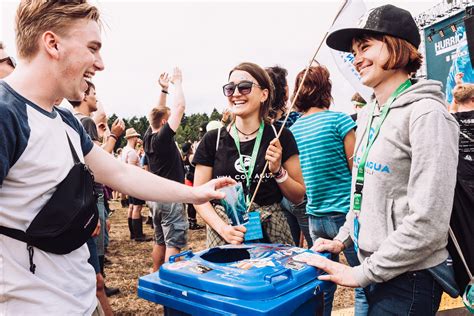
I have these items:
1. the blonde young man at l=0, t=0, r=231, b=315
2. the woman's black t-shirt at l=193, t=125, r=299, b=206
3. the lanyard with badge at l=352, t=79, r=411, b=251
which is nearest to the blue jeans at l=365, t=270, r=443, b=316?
the lanyard with badge at l=352, t=79, r=411, b=251

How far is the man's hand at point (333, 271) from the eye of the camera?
5.05 ft

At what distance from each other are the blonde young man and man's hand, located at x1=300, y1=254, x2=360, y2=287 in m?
0.92

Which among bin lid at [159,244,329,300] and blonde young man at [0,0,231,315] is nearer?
blonde young man at [0,0,231,315]

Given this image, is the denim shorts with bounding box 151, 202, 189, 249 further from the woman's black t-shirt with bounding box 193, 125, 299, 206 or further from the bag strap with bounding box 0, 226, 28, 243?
the bag strap with bounding box 0, 226, 28, 243

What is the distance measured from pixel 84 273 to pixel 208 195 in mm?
673

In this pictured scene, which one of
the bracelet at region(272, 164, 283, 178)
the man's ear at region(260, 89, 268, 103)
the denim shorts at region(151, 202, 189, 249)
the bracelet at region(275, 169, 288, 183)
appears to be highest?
the man's ear at region(260, 89, 268, 103)

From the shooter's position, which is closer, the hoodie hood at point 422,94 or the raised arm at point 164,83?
the hoodie hood at point 422,94

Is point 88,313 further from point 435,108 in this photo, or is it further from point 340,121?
point 340,121

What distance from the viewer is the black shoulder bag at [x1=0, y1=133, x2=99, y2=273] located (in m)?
1.18

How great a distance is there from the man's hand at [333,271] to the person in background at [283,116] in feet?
6.12

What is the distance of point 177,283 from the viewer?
1541 millimetres

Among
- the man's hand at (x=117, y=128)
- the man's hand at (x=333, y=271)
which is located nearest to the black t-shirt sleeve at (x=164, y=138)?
the man's hand at (x=117, y=128)

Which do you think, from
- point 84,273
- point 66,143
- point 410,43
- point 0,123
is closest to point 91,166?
point 66,143

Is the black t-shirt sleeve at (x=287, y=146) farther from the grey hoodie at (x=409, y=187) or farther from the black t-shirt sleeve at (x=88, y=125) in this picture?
the black t-shirt sleeve at (x=88, y=125)
